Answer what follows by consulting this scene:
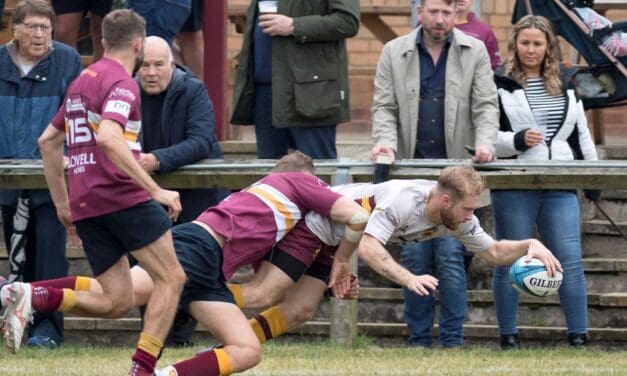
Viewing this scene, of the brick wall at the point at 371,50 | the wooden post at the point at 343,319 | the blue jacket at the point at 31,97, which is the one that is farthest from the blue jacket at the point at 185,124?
the brick wall at the point at 371,50

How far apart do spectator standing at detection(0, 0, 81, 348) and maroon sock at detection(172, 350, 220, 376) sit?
2.45 metres

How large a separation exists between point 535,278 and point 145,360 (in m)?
2.06

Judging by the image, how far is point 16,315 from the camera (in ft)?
30.4

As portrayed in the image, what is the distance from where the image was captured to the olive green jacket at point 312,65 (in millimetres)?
11320

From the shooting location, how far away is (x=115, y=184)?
9.26m

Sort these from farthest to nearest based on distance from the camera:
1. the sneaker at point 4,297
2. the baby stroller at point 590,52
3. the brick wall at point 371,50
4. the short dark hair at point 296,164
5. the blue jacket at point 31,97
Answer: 1. the brick wall at point 371,50
2. the baby stroller at point 590,52
3. the blue jacket at point 31,97
4. the short dark hair at point 296,164
5. the sneaker at point 4,297

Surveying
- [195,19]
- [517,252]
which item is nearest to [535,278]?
[517,252]

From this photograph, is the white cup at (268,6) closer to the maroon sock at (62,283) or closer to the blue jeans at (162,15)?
the blue jeans at (162,15)

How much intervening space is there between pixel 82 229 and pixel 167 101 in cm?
200

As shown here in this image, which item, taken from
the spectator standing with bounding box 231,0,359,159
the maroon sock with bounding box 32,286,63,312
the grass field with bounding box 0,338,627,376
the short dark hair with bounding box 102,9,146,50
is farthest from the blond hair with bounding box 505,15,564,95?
the maroon sock with bounding box 32,286,63,312

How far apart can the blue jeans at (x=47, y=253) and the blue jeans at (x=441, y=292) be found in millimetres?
2094

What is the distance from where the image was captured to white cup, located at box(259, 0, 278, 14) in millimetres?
11508

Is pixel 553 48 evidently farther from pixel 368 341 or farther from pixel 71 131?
pixel 71 131

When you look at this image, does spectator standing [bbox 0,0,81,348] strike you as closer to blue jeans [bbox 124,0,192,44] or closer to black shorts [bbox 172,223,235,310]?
blue jeans [bbox 124,0,192,44]
